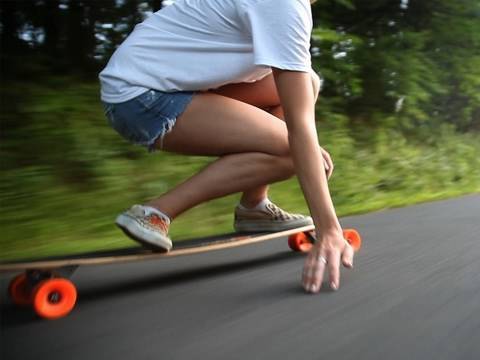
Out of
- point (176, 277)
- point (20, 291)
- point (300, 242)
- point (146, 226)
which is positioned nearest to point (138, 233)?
point (146, 226)

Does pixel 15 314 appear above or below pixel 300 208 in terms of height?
above

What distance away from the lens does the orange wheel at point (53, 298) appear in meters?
1.49

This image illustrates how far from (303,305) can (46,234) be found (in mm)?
1846

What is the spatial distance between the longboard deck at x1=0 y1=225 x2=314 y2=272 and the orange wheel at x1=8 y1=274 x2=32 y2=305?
5 cm

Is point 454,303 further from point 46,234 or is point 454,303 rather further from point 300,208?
point 300,208

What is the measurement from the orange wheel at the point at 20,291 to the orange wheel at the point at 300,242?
110 centimetres

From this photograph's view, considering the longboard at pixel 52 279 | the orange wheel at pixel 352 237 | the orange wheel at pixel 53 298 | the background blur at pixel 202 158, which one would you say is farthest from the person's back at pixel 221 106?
the background blur at pixel 202 158

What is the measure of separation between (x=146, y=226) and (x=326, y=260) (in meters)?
0.57

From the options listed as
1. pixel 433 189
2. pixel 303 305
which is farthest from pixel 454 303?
pixel 433 189

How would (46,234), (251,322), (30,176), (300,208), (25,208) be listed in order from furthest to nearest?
(300,208) → (30,176) → (25,208) → (46,234) → (251,322)

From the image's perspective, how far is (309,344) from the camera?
1.31 metres

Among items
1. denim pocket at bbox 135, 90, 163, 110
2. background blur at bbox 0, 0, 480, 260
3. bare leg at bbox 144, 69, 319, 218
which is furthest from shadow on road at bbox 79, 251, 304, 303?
background blur at bbox 0, 0, 480, 260

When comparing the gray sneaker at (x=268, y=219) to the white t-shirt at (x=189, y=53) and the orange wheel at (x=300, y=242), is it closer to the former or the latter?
the orange wheel at (x=300, y=242)

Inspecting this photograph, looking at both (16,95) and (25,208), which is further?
(16,95)
